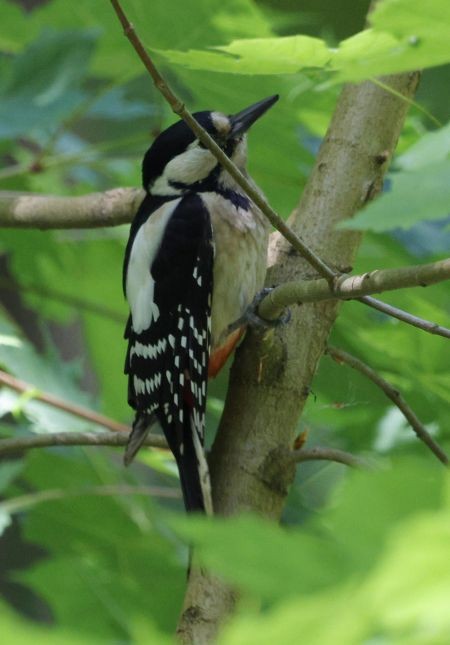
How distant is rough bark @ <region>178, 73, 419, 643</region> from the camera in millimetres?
1519

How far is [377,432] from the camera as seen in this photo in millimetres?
1918

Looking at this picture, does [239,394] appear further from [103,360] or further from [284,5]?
[284,5]

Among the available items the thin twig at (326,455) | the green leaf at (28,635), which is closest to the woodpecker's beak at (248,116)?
the thin twig at (326,455)

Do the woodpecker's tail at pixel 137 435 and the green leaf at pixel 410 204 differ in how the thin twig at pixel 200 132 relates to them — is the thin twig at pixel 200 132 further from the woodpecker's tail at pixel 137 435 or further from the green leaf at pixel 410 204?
the woodpecker's tail at pixel 137 435

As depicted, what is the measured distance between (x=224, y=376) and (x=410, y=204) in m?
1.49

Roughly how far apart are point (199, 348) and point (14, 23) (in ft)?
3.21

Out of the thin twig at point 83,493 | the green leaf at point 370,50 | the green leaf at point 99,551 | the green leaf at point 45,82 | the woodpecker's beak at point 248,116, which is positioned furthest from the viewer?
the green leaf at point 45,82

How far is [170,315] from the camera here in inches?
77.8

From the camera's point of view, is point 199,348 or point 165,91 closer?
point 165,91

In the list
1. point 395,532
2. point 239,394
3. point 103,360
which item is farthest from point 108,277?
point 395,532

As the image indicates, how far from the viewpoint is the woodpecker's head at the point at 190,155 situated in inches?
83.7

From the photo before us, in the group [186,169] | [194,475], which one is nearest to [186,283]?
[186,169]

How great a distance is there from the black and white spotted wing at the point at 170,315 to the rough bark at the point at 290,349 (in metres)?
0.22

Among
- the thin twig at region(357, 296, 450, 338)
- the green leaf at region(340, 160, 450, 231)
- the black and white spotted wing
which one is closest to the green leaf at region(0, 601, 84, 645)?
the green leaf at region(340, 160, 450, 231)
